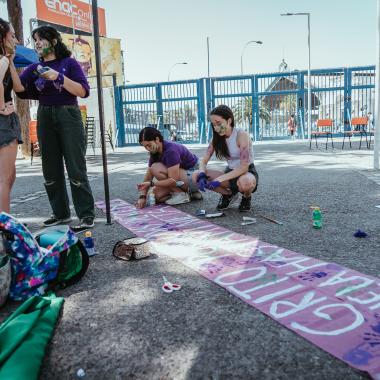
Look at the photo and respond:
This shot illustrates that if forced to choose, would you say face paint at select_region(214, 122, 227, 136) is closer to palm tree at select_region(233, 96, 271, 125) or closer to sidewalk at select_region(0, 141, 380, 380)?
sidewalk at select_region(0, 141, 380, 380)

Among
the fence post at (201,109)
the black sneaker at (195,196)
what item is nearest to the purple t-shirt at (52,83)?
the black sneaker at (195,196)

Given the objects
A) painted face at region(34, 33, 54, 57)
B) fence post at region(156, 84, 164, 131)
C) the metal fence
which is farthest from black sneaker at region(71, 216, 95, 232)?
fence post at region(156, 84, 164, 131)

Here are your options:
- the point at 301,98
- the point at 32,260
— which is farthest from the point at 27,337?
the point at 301,98

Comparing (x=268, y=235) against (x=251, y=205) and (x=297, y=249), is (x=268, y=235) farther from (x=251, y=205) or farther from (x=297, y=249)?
(x=251, y=205)

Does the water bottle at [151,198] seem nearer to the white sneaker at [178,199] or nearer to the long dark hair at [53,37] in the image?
the white sneaker at [178,199]

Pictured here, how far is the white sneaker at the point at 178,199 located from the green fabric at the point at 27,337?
9.86ft

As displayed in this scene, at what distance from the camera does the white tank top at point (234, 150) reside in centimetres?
428

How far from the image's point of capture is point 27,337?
1.67 m

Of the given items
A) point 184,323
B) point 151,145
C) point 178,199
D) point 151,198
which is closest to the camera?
point 184,323

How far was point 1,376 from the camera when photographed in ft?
4.59

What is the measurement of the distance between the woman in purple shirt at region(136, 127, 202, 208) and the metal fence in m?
15.4

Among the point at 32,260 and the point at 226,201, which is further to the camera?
the point at 226,201

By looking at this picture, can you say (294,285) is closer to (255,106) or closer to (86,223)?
(86,223)

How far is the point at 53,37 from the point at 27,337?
2.83 m
